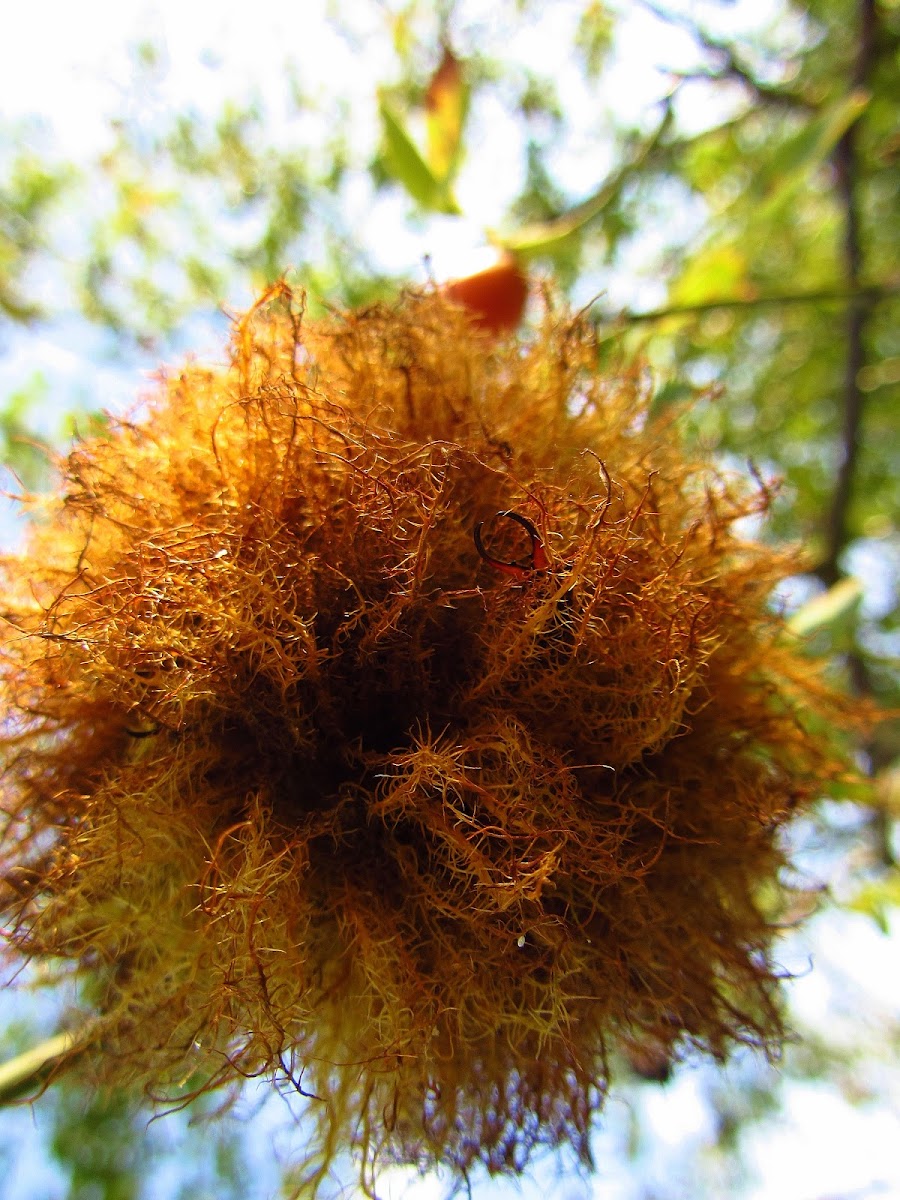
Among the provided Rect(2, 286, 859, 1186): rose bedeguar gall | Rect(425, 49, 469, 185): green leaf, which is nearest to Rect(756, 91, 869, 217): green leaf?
Rect(425, 49, 469, 185): green leaf

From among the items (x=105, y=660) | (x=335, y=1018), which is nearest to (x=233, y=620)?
(x=105, y=660)

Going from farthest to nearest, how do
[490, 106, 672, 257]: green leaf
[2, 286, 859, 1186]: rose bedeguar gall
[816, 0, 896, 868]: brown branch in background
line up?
1. [816, 0, 896, 868]: brown branch in background
2. [490, 106, 672, 257]: green leaf
3. [2, 286, 859, 1186]: rose bedeguar gall

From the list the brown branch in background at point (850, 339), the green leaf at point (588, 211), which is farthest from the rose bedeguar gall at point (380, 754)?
the brown branch in background at point (850, 339)

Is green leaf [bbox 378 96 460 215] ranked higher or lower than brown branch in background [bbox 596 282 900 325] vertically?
higher

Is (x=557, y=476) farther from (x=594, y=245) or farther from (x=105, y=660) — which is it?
(x=594, y=245)

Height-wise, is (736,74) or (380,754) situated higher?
(736,74)

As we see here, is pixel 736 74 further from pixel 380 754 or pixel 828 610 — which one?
pixel 380 754

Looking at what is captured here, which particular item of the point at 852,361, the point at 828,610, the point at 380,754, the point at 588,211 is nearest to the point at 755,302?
the point at 588,211

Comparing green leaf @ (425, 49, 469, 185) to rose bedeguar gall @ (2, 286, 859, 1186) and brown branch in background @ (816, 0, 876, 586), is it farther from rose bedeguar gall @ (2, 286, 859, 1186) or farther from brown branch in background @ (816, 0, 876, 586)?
brown branch in background @ (816, 0, 876, 586)
